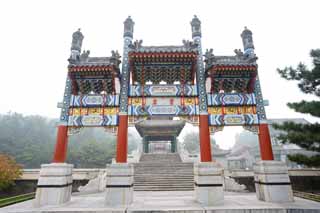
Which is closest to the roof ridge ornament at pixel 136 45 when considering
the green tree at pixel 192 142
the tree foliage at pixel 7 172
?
the tree foliage at pixel 7 172

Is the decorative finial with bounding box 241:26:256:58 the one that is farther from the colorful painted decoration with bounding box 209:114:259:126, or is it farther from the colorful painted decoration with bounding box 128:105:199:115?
the colorful painted decoration with bounding box 128:105:199:115

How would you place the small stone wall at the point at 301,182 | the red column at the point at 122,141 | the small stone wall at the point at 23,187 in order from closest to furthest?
the red column at the point at 122,141
the small stone wall at the point at 23,187
the small stone wall at the point at 301,182

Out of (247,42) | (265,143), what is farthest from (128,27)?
(265,143)

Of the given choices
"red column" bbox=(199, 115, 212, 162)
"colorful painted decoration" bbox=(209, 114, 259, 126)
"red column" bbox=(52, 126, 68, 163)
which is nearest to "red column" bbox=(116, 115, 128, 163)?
"red column" bbox=(52, 126, 68, 163)

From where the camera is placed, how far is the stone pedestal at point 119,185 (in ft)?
24.6

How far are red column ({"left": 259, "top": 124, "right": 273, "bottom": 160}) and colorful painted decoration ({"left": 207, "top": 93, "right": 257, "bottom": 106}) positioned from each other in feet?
4.30

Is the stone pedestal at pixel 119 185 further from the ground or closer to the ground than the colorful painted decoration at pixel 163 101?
closer to the ground

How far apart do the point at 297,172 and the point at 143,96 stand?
1466 centimetres

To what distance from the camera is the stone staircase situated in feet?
43.4

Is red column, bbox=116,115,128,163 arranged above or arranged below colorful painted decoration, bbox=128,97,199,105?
below

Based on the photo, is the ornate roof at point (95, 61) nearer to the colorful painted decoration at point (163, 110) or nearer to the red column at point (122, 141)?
the colorful painted decoration at point (163, 110)

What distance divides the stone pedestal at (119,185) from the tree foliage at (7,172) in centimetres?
1056

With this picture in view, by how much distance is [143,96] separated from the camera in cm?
932

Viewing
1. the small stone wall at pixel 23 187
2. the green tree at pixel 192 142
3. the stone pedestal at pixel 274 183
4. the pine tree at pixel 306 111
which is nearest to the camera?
the pine tree at pixel 306 111
